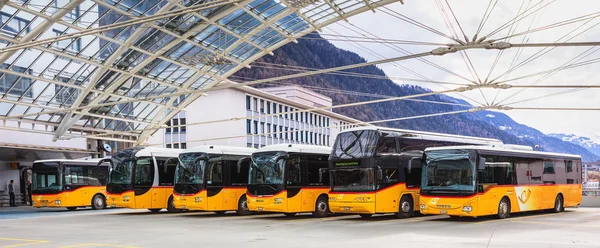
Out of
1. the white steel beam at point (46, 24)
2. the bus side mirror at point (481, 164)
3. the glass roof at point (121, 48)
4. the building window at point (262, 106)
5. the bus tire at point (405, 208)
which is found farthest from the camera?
the building window at point (262, 106)

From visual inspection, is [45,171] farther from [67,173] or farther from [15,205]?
[15,205]

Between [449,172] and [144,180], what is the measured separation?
13335mm

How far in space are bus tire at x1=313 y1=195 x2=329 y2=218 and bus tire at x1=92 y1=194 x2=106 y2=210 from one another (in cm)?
1424

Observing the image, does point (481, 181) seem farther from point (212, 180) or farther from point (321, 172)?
point (212, 180)

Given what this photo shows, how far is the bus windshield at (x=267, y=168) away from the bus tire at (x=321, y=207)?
1712mm

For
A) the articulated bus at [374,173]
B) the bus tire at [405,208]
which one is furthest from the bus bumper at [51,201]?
the bus tire at [405,208]

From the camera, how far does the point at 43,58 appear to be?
30.6 meters

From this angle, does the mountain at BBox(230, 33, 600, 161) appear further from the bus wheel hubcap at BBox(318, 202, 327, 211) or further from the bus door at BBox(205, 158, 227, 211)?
the bus wheel hubcap at BBox(318, 202, 327, 211)

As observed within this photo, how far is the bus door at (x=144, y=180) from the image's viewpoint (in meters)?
27.2

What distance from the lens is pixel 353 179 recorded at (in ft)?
69.1

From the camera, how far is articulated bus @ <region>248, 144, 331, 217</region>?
22188mm

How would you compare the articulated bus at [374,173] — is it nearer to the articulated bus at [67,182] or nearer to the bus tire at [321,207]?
the bus tire at [321,207]

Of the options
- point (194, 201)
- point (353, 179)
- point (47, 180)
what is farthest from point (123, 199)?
point (353, 179)

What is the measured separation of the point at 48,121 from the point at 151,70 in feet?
21.8
